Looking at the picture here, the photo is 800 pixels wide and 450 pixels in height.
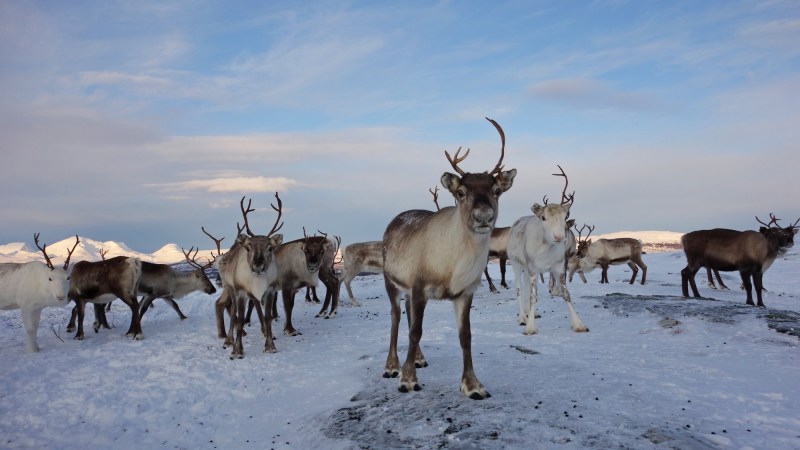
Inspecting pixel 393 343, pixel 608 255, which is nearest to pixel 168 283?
pixel 393 343

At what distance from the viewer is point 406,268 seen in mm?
6684

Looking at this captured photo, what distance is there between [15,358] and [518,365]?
9.18 m

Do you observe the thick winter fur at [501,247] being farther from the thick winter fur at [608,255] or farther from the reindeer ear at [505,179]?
the reindeer ear at [505,179]

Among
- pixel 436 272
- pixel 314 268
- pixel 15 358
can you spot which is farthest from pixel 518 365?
pixel 15 358

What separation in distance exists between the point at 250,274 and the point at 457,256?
17.9 ft

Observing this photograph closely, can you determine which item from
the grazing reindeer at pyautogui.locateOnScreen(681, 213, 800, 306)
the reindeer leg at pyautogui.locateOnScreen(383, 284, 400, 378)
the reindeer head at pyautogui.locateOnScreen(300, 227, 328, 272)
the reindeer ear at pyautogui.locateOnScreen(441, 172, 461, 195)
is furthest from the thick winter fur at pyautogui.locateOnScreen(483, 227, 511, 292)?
the reindeer ear at pyautogui.locateOnScreen(441, 172, 461, 195)

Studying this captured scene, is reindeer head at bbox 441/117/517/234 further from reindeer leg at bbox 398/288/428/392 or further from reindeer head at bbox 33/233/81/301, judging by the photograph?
reindeer head at bbox 33/233/81/301

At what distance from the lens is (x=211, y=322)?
1362 cm

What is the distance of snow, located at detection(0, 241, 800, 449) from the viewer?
486 centimetres

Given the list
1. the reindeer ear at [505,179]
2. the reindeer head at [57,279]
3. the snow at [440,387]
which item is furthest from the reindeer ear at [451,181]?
the reindeer head at [57,279]

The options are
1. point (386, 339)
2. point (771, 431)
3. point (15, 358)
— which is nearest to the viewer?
point (771, 431)

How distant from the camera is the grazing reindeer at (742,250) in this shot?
14.1 metres

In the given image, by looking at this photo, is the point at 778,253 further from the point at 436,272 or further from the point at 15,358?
the point at 15,358

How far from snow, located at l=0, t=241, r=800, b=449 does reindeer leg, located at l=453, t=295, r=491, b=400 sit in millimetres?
130
